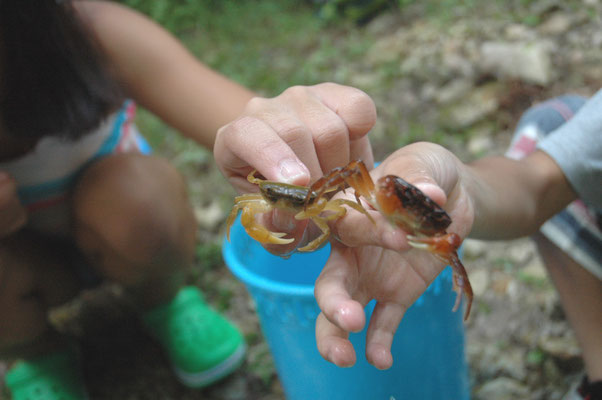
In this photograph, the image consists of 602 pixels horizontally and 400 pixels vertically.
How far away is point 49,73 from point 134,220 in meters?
0.63

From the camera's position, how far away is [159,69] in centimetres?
217

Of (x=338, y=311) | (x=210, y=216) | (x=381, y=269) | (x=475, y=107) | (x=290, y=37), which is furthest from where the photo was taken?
(x=290, y=37)

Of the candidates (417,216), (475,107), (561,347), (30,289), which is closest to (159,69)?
(30,289)

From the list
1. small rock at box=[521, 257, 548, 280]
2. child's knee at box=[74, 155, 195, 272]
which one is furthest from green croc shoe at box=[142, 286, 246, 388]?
small rock at box=[521, 257, 548, 280]

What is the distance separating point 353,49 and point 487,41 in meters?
0.98

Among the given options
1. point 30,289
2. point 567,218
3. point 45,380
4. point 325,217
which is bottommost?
point 45,380

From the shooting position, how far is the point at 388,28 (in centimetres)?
392

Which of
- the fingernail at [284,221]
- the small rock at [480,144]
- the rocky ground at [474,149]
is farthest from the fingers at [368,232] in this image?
the small rock at [480,144]

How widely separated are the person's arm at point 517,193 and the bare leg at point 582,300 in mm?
241

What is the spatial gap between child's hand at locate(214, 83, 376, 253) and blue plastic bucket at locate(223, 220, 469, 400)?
181 millimetres

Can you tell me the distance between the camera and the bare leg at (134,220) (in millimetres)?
2121

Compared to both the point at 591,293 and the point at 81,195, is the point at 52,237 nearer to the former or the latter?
the point at 81,195

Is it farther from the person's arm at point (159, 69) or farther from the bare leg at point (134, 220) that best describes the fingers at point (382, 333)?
the bare leg at point (134, 220)

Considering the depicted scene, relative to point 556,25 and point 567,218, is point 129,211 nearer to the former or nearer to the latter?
point 567,218
